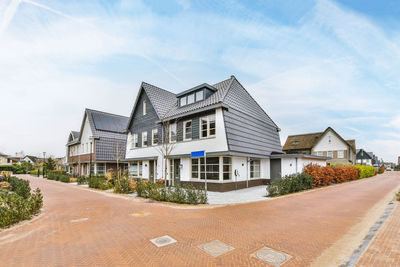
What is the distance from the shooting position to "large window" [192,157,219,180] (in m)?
15.7

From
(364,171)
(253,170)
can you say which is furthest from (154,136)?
(364,171)

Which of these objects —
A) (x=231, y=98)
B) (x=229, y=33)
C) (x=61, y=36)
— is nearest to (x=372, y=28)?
(x=229, y=33)

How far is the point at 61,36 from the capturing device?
9.30 meters

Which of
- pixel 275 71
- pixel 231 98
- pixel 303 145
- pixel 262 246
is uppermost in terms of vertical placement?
pixel 275 71

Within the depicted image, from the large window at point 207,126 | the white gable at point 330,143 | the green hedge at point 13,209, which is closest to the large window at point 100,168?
the large window at point 207,126

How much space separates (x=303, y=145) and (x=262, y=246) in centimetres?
4084

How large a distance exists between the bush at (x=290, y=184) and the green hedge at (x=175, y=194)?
475 cm

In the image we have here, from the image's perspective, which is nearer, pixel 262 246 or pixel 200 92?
pixel 262 246

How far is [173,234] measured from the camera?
6238mm

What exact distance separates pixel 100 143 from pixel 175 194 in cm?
2290

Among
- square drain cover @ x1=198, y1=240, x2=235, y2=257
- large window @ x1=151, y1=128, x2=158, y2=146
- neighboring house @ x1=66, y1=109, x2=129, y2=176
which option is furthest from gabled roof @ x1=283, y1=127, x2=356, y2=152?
square drain cover @ x1=198, y1=240, x2=235, y2=257

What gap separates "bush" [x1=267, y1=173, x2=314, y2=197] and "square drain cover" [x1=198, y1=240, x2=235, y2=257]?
8662 millimetres

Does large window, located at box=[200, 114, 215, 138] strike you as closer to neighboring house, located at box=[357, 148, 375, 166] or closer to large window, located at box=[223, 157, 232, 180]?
large window, located at box=[223, 157, 232, 180]

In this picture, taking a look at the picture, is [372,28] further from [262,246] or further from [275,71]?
[262,246]
